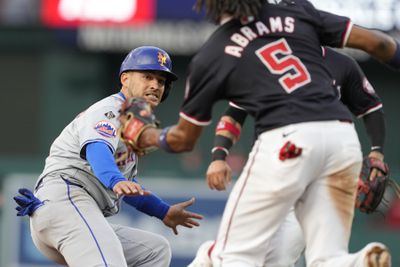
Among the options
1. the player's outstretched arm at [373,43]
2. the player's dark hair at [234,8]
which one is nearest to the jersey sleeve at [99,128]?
the player's dark hair at [234,8]

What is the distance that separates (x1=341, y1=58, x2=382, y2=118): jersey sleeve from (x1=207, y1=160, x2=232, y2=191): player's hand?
3.33ft

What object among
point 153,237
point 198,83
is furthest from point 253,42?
point 153,237

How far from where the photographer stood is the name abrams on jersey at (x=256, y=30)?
17.9ft

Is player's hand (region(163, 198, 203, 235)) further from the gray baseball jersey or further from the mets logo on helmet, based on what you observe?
the mets logo on helmet

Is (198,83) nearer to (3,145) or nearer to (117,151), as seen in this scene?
(117,151)

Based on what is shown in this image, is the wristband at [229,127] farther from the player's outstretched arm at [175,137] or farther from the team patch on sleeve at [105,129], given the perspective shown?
the player's outstretched arm at [175,137]

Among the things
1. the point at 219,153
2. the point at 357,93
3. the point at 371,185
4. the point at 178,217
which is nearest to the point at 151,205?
the point at 178,217

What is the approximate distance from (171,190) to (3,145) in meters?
6.14

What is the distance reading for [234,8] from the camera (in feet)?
18.0

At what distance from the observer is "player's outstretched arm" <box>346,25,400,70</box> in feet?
18.4

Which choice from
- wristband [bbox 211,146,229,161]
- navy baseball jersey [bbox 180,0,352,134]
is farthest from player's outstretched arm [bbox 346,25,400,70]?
wristband [bbox 211,146,229,161]

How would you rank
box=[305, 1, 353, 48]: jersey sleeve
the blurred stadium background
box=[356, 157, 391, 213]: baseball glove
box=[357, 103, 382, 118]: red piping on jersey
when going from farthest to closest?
the blurred stadium background
box=[357, 103, 382, 118]: red piping on jersey
box=[356, 157, 391, 213]: baseball glove
box=[305, 1, 353, 48]: jersey sleeve

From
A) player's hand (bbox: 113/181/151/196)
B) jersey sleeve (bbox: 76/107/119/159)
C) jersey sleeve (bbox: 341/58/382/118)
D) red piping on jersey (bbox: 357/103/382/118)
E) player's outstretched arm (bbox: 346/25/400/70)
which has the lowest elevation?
player's hand (bbox: 113/181/151/196)

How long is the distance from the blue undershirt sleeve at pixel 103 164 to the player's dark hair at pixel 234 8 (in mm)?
1046
